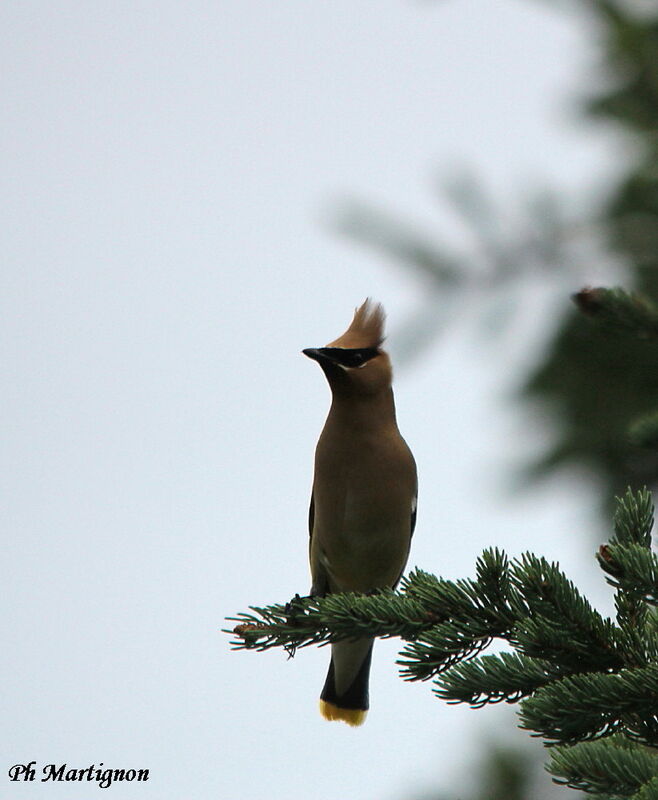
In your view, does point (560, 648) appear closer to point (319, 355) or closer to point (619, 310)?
point (619, 310)

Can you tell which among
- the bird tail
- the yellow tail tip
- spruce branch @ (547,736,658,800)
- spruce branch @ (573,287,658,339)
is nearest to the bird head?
the bird tail

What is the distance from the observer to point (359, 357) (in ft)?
14.0

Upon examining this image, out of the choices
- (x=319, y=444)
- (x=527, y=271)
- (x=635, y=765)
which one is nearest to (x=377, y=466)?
(x=319, y=444)

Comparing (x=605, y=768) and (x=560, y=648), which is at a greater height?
(x=560, y=648)

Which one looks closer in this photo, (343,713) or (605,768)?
(605,768)

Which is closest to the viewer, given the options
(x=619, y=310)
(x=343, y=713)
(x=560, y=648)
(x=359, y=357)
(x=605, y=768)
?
(x=605, y=768)

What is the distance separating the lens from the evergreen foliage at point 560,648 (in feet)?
5.95

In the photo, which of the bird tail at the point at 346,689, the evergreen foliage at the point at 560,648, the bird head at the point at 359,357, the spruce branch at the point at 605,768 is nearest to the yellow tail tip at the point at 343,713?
the bird tail at the point at 346,689

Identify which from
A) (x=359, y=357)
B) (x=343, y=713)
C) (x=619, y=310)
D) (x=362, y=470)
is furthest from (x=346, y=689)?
(x=619, y=310)

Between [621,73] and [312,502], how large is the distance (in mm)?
2049

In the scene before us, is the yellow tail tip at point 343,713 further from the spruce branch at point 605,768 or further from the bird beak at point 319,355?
the spruce branch at point 605,768

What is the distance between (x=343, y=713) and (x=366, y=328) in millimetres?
1681

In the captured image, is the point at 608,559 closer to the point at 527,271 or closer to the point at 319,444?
the point at 527,271

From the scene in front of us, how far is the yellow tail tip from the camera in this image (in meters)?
4.71
